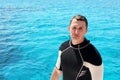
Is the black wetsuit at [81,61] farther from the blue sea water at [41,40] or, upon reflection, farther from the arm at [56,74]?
the blue sea water at [41,40]

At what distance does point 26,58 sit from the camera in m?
8.18

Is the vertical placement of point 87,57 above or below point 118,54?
above

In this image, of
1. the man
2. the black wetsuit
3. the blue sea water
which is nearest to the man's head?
the man

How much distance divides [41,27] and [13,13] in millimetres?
4415

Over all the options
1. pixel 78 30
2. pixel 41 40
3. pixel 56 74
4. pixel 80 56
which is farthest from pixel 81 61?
pixel 41 40

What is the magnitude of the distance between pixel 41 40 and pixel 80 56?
24.0 ft

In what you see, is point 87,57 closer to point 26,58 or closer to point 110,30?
point 26,58

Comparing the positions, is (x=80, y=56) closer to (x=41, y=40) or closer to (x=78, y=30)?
(x=78, y=30)

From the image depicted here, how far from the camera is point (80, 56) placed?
309 centimetres

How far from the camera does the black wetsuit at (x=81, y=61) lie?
9.75 ft

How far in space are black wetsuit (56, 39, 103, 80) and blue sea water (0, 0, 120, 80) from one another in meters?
3.66

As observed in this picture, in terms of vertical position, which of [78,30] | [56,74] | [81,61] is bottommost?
[56,74]

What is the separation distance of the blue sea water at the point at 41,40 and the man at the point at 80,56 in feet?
12.2

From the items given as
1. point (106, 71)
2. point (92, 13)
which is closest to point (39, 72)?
point (106, 71)
